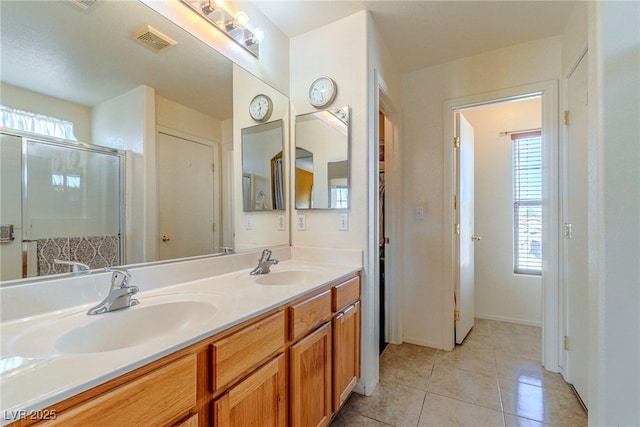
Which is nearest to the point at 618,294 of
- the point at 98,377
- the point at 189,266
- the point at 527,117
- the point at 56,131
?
the point at 98,377

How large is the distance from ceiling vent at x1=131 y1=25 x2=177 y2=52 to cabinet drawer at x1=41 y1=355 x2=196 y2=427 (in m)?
1.31

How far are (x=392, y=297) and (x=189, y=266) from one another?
1.86m

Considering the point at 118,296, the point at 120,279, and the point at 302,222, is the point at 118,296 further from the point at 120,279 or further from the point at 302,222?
the point at 302,222

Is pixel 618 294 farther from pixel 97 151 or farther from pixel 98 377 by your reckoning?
pixel 97 151

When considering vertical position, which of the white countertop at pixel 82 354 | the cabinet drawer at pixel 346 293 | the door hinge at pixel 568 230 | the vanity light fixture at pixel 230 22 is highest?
the vanity light fixture at pixel 230 22

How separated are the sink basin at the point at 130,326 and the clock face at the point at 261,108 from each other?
128 centimetres

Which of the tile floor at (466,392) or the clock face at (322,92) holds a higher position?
the clock face at (322,92)

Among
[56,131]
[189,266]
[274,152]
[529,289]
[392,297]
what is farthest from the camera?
[529,289]

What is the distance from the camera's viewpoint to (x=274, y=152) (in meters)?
2.01

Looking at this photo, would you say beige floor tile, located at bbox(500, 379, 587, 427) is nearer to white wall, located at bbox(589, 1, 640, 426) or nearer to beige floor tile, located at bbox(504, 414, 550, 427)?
beige floor tile, located at bbox(504, 414, 550, 427)

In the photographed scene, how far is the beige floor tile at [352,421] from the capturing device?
154 centimetres

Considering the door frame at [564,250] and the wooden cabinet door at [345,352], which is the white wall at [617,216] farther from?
the door frame at [564,250]

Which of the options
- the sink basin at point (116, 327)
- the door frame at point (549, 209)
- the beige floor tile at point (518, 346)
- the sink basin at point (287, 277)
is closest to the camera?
the sink basin at point (116, 327)

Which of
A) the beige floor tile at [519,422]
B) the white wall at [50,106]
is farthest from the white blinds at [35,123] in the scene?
the beige floor tile at [519,422]
